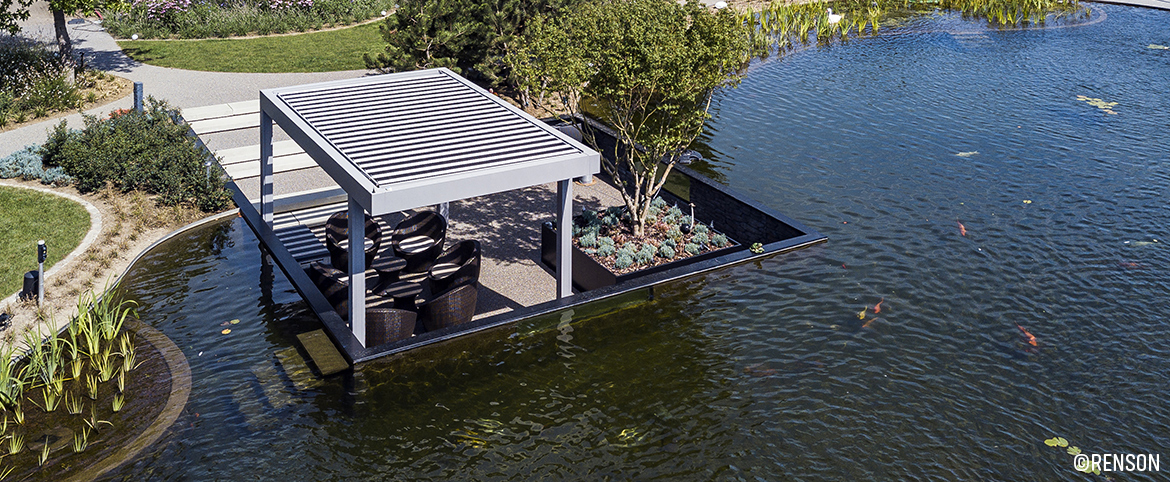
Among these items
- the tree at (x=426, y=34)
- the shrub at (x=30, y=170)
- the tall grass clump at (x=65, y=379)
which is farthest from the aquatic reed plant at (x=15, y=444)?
the tree at (x=426, y=34)

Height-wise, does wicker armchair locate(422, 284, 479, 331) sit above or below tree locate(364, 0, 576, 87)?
below

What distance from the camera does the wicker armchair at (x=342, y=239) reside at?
44.8 ft

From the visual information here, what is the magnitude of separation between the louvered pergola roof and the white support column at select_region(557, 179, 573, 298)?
1.06ft

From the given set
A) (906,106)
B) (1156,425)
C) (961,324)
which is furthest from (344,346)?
(906,106)

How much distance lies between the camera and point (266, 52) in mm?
26703

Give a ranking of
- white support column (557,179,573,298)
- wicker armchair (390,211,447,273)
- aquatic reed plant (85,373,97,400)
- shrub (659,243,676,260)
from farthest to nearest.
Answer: shrub (659,243,676,260) → wicker armchair (390,211,447,273) → white support column (557,179,573,298) → aquatic reed plant (85,373,97,400)

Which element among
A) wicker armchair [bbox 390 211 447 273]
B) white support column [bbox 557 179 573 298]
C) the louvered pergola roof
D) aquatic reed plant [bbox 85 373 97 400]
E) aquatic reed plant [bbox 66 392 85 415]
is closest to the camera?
aquatic reed plant [bbox 66 392 85 415]

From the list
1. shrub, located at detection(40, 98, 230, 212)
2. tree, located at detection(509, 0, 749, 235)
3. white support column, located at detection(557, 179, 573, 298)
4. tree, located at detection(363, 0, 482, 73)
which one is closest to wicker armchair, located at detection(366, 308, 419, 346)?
white support column, located at detection(557, 179, 573, 298)

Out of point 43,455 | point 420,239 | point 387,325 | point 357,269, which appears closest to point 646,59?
point 420,239

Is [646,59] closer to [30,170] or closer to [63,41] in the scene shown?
[30,170]

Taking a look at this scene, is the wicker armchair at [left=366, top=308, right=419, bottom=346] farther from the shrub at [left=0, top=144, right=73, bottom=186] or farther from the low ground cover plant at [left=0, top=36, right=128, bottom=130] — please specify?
the low ground cover plant at [left=0, top=36, right=128, bottom=130]

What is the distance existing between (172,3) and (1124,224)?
27091 mm

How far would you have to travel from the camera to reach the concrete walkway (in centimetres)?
1956

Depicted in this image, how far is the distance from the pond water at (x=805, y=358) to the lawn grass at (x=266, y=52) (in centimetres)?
1070
